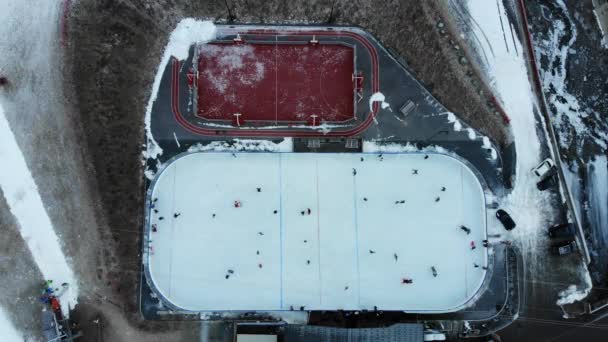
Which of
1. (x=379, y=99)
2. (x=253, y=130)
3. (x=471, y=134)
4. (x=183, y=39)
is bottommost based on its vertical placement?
(x=471, y=134)

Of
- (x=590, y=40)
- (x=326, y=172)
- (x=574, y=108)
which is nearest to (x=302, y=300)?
(x=326, y=172)

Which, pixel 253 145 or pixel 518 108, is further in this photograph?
pixel 518 108

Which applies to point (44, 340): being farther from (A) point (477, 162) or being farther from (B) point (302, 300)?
(A) point (477, 162)

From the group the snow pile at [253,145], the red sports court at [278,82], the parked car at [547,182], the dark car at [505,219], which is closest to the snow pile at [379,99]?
the red sports court at [278,82]

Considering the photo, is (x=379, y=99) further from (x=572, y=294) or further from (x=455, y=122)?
(x=572, y=294)

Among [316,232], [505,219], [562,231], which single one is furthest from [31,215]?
[562,231]

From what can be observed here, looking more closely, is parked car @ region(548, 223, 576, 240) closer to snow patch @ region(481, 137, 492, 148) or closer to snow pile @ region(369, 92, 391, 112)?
snow patch @ region(481, 137, 492, 148)

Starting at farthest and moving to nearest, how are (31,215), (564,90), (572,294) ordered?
(564,90) < (572,294) < (31,215)
